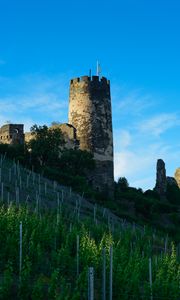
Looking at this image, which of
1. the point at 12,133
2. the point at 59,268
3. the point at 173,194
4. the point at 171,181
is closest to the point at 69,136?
the point at 12,133

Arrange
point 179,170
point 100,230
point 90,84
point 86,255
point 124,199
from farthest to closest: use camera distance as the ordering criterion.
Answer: point 179,170, point 90,84, point 124,199, point 100,230, point 86,255

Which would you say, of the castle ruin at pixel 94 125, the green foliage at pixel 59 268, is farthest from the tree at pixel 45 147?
the green foliage at pixel 59 268

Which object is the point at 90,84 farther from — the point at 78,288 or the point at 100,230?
the point at 78,288

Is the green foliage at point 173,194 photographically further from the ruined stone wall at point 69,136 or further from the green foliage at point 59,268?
the green foliage at point 59,268

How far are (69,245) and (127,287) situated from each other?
322 centimetres

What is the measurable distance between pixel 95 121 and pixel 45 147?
17.2 feet

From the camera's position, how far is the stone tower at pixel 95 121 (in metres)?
40.8

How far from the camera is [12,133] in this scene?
46.3m

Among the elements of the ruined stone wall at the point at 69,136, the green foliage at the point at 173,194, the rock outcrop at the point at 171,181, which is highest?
the ruined stone wall at the point at 69,136

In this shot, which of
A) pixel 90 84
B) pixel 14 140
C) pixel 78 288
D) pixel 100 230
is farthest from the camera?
pixel 14 140

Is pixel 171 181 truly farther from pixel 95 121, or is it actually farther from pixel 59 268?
pixel 59 268

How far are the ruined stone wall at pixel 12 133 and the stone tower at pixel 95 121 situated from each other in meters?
5.35

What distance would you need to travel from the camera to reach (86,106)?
137ft

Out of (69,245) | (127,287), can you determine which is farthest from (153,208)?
(127,287)
